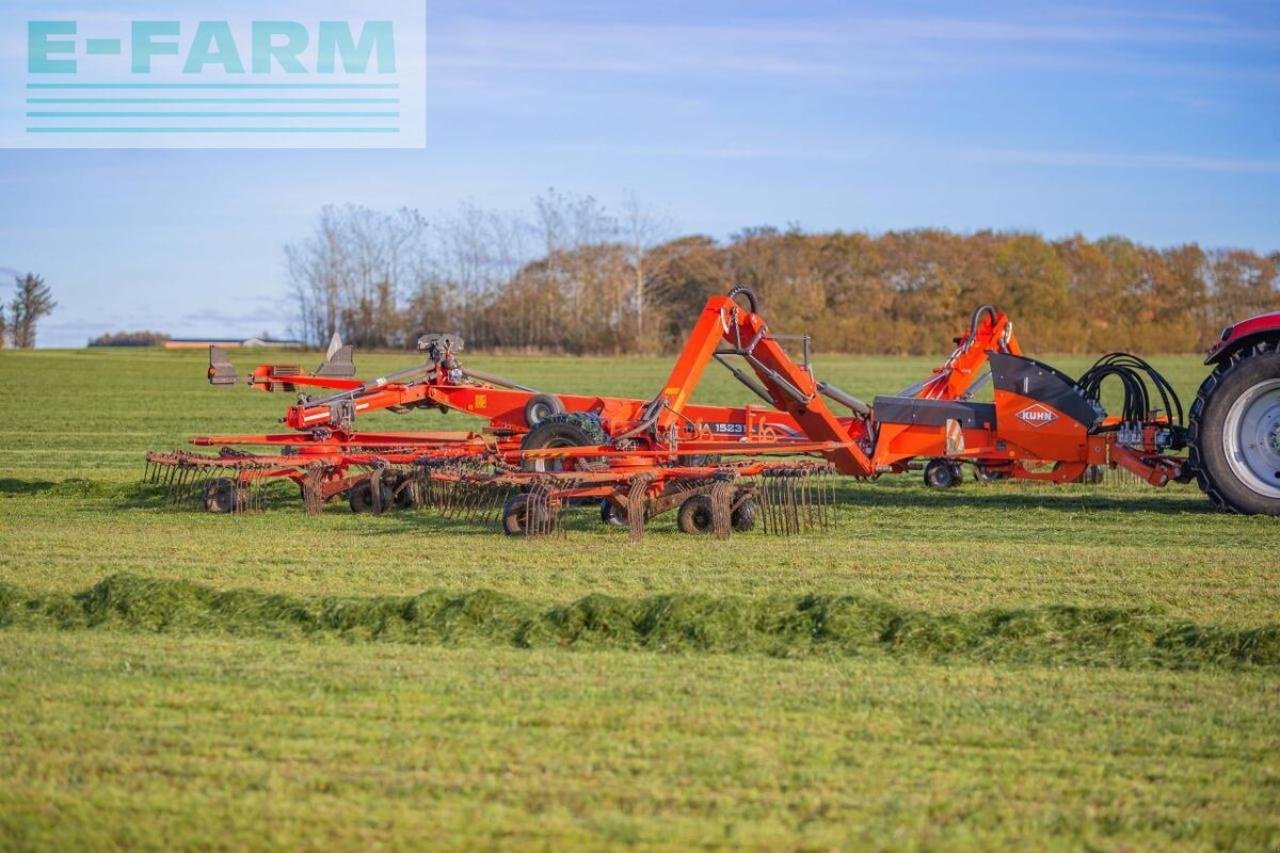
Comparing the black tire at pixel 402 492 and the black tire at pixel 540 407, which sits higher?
the black tire at pixel 540 407

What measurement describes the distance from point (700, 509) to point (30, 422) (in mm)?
15204

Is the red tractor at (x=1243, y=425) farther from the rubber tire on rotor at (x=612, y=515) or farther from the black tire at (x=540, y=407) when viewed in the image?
the black tire at (x=540, y=407)

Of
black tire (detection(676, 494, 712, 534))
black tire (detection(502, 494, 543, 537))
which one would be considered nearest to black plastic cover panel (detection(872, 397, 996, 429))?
black tire (detection(676, 494, 712, 534))

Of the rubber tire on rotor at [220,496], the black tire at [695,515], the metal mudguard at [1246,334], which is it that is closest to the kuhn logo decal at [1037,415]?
the metal mudguard at [1246,334]

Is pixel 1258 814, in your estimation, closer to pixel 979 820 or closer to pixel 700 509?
pixel 979 820

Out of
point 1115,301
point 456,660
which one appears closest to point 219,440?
point 456,660

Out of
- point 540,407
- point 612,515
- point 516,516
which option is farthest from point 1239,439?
point 540,407

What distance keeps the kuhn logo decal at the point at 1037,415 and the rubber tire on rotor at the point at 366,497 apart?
5091 millimetres

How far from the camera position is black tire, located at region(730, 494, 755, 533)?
10711 millimetres

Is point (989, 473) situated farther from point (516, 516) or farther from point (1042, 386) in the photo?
point (516, 516)

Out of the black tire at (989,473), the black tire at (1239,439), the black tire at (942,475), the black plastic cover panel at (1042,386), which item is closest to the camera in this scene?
the black tire at (1239,439)

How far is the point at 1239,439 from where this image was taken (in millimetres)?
10797

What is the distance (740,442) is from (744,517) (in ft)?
2.71

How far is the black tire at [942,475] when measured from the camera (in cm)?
1338
